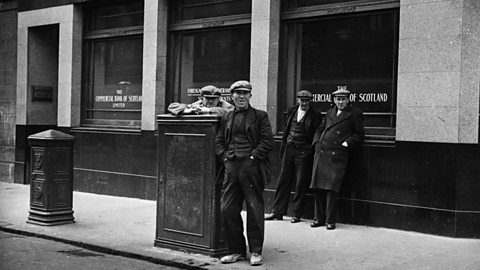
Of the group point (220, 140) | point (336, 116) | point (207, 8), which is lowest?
point (220, 140)

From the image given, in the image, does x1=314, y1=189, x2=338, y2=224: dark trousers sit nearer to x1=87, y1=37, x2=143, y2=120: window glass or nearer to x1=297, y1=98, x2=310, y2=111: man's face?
x1=297, y1=98, x2=310, y2=111: man's face

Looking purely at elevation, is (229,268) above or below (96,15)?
below

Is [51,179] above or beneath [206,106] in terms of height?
beneath

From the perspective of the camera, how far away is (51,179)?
10.2 m

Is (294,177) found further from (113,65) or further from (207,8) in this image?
(113,65)

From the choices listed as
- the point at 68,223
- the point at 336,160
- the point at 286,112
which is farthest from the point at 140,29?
the point at 336,160

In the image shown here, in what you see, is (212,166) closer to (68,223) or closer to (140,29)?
(68,223)

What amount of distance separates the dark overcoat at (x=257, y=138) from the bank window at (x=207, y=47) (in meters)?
4.69

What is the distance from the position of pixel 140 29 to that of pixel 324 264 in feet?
27.6

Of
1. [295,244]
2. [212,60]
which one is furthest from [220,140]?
[212,60]

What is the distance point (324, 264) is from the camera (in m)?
7.44

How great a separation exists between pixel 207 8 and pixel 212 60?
1.08 m

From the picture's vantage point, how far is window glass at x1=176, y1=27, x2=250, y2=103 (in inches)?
485

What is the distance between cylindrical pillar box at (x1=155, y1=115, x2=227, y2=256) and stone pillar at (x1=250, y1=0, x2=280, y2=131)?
11.1 ft
